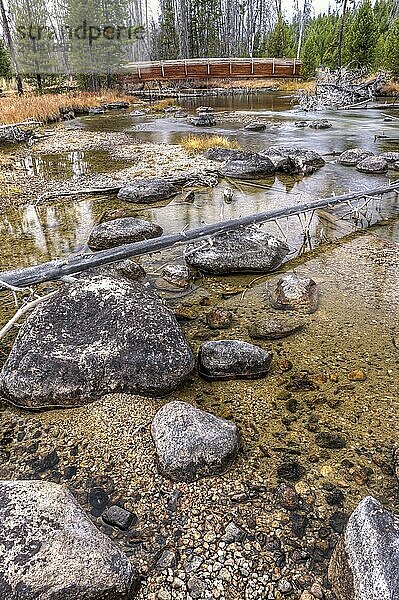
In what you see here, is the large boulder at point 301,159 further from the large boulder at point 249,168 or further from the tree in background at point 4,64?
the tree in background at point 4,64

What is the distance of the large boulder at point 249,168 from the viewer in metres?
10.6

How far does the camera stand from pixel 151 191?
888cm

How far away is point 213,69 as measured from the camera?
134 ft

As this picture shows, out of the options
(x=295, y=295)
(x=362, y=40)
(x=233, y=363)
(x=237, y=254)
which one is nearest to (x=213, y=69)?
(x=362, y=40)

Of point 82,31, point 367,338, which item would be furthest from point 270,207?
point 82,31

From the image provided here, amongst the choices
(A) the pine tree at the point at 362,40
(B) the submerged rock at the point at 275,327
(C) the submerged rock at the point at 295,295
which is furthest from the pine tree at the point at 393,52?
(B) the submerged rock at the point at 275,327

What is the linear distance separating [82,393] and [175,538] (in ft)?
4.68

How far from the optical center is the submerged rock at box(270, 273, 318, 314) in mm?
4879

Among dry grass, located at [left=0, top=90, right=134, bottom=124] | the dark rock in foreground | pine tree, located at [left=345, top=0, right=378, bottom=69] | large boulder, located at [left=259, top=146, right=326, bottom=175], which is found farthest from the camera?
pine tree, located at [left=345, top=0, right=378, bottom=69]

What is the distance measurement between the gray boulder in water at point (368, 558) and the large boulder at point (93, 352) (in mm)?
1798

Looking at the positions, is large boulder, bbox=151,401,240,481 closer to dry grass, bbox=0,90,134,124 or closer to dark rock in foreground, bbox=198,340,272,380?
dark rock in foreground, bbox=198,340,272,380

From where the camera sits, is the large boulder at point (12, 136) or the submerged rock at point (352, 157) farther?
the large boulder at point (12, 136)

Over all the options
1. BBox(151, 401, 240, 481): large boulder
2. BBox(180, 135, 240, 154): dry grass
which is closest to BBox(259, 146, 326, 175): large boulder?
BBox(180, 135, 240, 154): dry grass

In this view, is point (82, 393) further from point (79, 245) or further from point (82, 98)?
point (82, 98)
